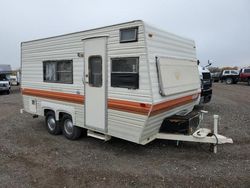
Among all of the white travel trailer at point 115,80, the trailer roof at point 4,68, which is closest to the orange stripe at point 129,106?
the white travel trailer at point 115,80

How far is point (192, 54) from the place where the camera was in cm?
743

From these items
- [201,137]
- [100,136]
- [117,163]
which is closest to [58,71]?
[100,136]

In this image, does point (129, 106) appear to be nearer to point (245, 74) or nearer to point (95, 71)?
point (95, 71)

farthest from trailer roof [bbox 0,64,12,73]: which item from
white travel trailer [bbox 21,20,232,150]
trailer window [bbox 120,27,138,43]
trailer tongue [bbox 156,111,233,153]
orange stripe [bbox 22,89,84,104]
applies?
trailer tongue [bbox 156,111,233,153]

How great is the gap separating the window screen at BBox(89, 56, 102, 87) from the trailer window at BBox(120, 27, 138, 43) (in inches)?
31.9

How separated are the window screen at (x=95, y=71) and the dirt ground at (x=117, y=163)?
1.64m

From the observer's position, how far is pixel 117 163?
547 cm

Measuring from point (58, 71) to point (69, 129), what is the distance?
1.64m

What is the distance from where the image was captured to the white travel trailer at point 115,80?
16.8 feet

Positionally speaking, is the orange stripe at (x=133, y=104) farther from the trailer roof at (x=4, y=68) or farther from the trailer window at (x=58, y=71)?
the trailer roof at (x=4, y=68)

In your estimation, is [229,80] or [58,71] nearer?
[58,71]

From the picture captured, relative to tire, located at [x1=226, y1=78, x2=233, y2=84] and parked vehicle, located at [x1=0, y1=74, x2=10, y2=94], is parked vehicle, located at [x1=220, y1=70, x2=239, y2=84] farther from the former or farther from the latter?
parked vehicle, located at [x1=0, y1=74, x2=10, y2=94]

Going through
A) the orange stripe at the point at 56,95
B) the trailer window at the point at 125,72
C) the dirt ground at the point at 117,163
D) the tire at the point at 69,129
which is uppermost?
the trailer window at the point at 125,72

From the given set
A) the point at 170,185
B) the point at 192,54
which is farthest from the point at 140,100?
the point at 192,54
